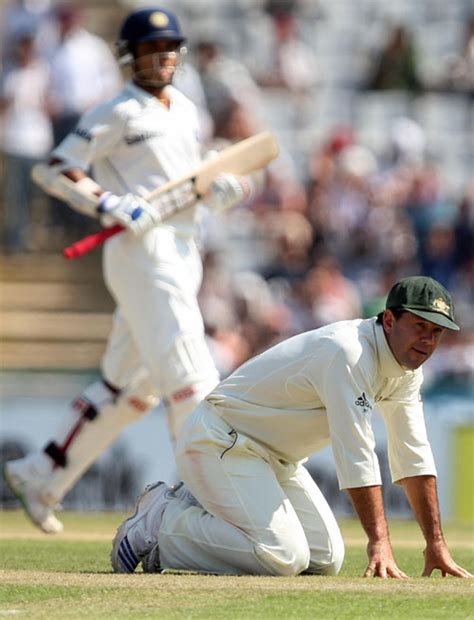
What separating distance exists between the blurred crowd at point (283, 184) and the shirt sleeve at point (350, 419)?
643 cm

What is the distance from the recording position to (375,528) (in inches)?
185

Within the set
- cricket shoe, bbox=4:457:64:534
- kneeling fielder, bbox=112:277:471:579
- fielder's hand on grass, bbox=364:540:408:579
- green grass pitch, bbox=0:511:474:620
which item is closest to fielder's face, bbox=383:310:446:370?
A: kneeling fielder, bbox=112:277:471:579

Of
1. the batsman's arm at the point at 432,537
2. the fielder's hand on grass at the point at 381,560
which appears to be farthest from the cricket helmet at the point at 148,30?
the fielder's hand on grass at the point at 381,560

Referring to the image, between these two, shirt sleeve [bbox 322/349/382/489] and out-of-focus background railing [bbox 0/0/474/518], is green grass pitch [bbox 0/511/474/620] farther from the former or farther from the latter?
out-of-focus background railing [bbox 0/0/474/518]

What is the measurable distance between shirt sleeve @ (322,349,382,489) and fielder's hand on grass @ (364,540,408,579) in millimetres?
192

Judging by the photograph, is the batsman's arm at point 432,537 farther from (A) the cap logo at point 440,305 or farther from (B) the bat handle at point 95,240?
(B) the bat handle at point 95,240

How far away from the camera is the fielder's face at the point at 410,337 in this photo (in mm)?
4781

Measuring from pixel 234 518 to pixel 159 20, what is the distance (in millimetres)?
3048

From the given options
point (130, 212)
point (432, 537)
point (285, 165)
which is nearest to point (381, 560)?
point (432, 537)

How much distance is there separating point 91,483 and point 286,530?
5.44 meters

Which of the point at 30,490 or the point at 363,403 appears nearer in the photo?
the point at 363,403

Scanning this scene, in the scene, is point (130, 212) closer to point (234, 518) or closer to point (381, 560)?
point (234, 518)

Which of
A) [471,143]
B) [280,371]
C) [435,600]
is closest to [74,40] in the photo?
[471,143]

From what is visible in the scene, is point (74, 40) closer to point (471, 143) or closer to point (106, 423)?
point (471, 143)
